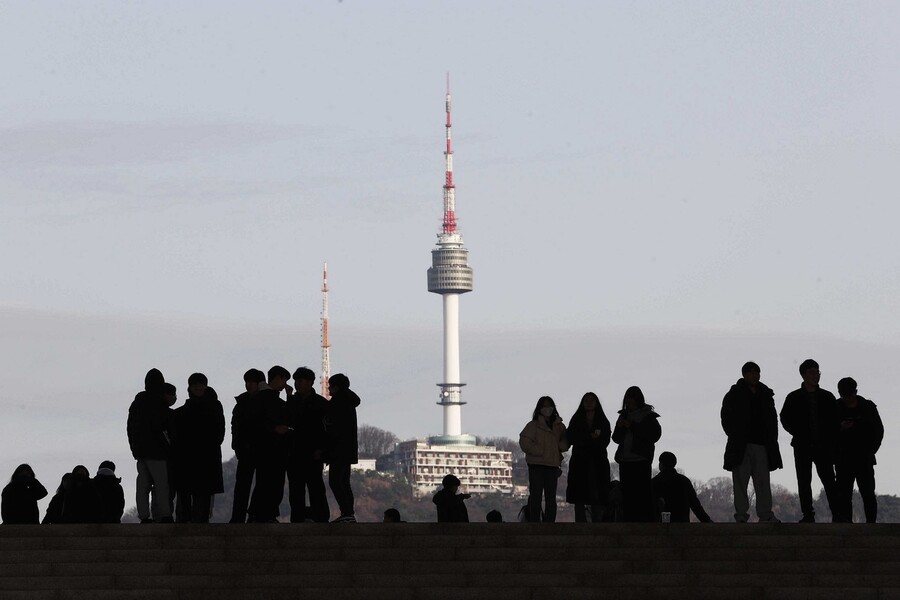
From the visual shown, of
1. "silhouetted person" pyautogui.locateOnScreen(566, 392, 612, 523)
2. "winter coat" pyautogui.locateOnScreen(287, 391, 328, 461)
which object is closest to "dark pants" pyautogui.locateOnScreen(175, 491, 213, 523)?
"winter coat" pyautogui.locateOnScreen(287, 391, 328, 461)

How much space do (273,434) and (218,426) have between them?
703 millimetres

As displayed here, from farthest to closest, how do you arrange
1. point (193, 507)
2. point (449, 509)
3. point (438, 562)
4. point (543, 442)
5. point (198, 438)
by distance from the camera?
point (543, 442), point (449, 509), point (193, 507), point (198, 438), point (438, 562)

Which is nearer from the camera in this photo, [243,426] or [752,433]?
[243,426]

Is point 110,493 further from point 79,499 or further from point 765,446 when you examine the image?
point 765,446

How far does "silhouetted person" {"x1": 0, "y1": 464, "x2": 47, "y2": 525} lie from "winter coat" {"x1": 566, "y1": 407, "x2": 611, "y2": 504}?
5.83 m

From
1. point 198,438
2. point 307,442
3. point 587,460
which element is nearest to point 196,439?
point 198,438

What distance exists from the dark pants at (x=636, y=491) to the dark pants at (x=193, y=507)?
174 inches

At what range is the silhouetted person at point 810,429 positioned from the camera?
66.8ft

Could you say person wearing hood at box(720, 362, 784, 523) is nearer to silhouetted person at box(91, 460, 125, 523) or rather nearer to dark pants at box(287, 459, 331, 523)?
dark pants at box(287, 459, 331, 523)

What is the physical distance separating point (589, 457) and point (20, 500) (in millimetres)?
6250

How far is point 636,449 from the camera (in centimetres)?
2064

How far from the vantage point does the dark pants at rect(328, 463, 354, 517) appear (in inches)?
798

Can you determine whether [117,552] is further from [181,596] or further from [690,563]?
[690,563]

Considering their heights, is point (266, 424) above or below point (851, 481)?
above
